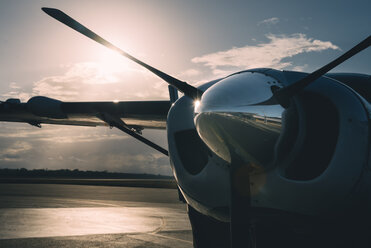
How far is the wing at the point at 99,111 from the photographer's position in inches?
283

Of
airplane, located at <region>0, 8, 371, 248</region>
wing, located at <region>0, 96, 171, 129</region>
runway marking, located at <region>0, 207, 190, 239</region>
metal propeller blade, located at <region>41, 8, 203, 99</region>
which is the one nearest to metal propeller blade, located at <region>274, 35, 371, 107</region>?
airplane, located at <region>0, 8, 371, 248</region>

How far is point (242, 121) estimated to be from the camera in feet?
7.31

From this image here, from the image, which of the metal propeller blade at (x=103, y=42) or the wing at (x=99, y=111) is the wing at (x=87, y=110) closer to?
the wing at (x=99, y=111)

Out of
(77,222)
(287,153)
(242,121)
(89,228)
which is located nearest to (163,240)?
(89,228)

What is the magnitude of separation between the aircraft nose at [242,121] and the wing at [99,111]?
3.81m

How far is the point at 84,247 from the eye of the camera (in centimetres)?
529

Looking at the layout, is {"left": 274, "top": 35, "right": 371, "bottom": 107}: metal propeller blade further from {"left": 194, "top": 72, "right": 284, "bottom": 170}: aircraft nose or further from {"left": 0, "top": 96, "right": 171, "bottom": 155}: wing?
{"left": 0, "top": 96, "right": 171, "bottom": 155}: wing

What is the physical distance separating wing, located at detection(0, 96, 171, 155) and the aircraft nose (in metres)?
3.81

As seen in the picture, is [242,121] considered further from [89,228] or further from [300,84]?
[89,228]

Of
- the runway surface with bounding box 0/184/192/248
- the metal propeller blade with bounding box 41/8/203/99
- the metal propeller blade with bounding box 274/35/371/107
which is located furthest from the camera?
the runway surface with bounding box 0/184/192/248

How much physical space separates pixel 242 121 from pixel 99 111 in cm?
599

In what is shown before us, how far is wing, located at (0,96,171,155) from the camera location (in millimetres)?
7180

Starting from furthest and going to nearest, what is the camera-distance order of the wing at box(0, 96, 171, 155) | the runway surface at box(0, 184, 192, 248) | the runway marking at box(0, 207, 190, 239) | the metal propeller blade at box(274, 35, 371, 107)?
1. the wing at box(0, 96, 171, 155)
2. the runway marking at box(0, 207, 190, 239)
3. the runway surface at box(0, 184, 192, 248)
4. the metal propeller blade at box(274, 35, 371, 107)

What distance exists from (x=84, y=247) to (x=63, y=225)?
215 cm
